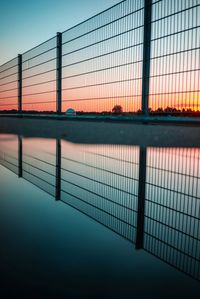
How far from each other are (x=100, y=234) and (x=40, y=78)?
1188cm

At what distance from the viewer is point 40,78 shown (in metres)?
13.0

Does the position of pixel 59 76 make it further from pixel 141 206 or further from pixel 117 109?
pixel 141 206

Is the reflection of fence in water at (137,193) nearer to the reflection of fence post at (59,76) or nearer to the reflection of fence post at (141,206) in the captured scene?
the reflection of fence post at (141,206)

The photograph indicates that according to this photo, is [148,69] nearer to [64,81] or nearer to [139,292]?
[64,81]

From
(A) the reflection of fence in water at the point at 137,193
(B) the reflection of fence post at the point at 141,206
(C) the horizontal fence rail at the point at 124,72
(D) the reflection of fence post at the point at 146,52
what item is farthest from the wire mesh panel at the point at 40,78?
(B) the reflection of fence post at the point at 141,206

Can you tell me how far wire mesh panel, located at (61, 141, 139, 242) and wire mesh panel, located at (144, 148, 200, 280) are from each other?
0.49 feet

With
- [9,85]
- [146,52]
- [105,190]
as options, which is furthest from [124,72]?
[9,85]

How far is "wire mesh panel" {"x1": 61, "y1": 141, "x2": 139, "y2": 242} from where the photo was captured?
2.37 metres

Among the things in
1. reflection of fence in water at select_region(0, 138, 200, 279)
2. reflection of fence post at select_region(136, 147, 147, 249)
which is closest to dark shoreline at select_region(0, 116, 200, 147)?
reflection of fence in water at select_region(0, 138, 200, 279)

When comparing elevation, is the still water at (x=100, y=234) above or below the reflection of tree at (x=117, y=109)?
below

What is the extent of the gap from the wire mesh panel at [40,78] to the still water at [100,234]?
8283 mm

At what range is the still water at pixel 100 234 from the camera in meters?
1.31

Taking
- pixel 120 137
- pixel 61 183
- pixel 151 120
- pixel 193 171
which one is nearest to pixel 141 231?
pixel 61 183

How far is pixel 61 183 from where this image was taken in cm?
358
